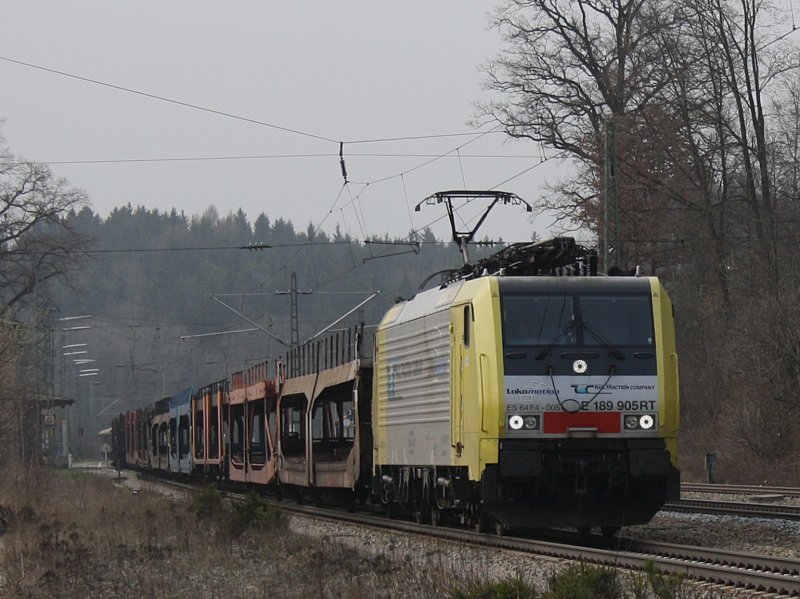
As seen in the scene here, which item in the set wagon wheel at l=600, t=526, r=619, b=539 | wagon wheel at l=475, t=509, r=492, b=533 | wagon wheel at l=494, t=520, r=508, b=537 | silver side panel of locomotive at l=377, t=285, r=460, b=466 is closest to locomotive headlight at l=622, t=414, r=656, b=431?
wagon wheel at l=600, t=526, r=619, b=539

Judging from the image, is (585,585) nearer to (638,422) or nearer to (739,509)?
(638,422)

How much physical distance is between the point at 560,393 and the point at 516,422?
1.78 feet

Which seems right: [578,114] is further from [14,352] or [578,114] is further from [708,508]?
[708,508]

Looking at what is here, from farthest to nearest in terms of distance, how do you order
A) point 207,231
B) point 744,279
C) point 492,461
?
1. point 207,231
2. point 744,279
3. point 492,461

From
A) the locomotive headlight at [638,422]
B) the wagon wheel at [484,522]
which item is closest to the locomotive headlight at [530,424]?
the locomotive headlight at [638,422]

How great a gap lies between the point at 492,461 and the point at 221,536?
472 cm

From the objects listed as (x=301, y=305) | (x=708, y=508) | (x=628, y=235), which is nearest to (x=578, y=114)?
(x=628, y=235)

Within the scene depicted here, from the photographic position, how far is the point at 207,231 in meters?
163

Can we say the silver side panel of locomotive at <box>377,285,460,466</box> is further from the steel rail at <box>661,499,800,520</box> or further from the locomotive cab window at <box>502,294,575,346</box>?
the steel rail at <box>661,499,800,520</box>

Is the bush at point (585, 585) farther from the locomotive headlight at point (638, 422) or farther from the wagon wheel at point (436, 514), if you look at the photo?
the wagon wheel at point (436, 514)

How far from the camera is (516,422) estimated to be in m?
13.8

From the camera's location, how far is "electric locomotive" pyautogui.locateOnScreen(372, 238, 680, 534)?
13844mm

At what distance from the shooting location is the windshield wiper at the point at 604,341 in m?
14.2

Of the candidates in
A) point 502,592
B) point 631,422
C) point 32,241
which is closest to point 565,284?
point 631,422
